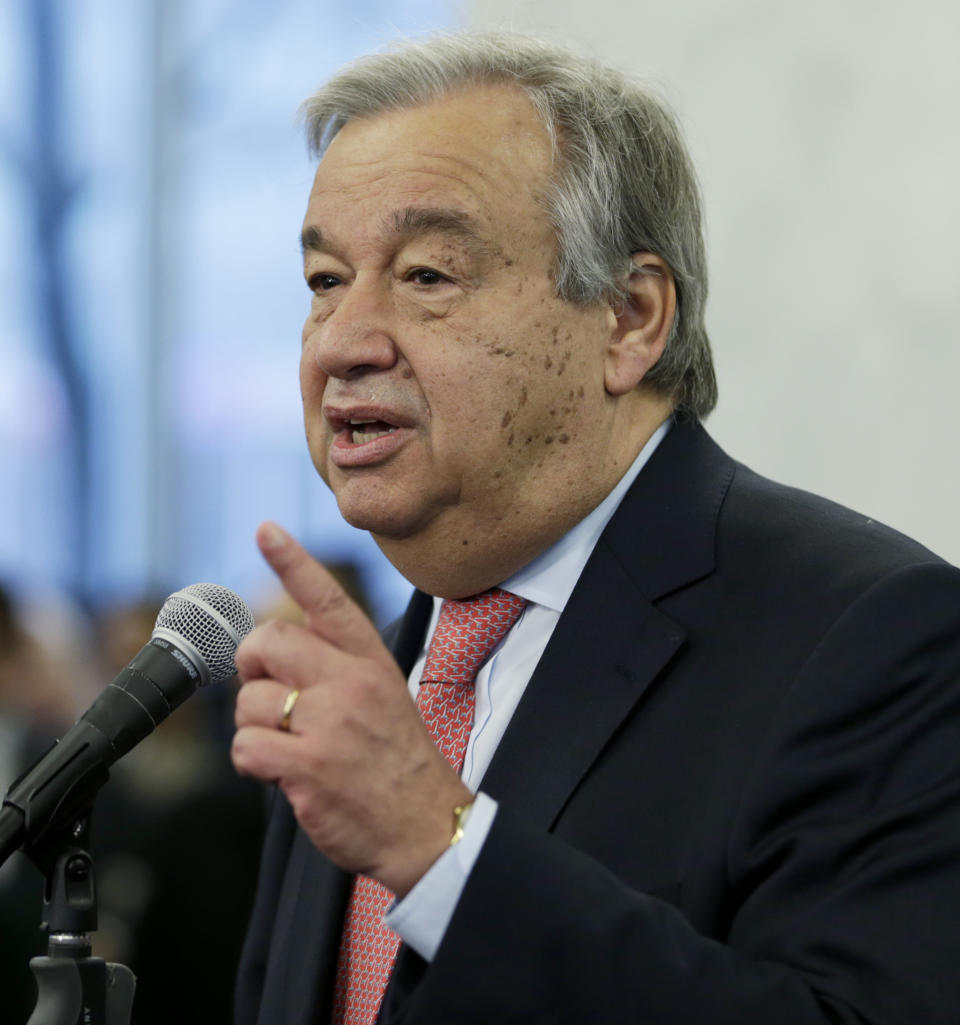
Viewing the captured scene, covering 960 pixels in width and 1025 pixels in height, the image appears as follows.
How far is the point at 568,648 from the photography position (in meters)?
1.59

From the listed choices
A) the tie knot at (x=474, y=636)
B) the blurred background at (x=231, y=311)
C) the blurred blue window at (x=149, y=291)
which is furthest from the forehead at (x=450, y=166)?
the blurred blue window at (x=149, y=291)

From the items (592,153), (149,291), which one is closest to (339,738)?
(592,153)

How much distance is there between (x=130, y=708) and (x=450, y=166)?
0.77 metres

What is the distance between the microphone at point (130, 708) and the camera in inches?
51.5

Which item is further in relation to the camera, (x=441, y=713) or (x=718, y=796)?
(x=441, y=713)

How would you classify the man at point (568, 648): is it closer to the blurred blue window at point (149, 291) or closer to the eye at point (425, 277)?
the eye at point (425, 277)

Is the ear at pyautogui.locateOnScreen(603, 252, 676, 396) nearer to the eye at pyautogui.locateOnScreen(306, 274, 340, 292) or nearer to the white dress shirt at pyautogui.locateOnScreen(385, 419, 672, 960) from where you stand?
the white dress shirt at pyautogui.locateOnScreen(385, 419, 672, 960)

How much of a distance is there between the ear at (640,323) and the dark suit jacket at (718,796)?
116 millimetres

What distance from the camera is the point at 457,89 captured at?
175 cm

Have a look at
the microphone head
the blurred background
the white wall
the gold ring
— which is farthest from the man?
the white wall

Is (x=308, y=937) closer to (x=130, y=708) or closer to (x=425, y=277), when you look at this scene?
(x=130, y=708)

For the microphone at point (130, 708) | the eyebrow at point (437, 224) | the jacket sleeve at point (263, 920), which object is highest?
the eyebrow at point (437, 224)

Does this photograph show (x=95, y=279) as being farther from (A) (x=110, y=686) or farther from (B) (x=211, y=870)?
(A) (x=110, y=686)

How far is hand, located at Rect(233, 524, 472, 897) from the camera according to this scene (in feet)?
3.79
